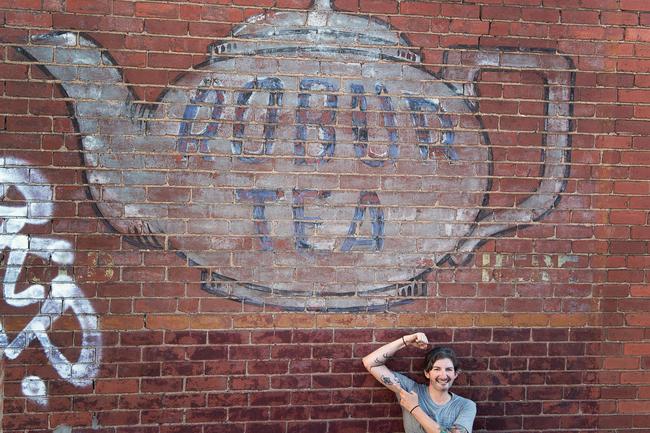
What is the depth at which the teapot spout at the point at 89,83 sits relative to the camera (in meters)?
3.29

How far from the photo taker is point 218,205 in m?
3.41

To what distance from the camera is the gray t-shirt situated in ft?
11.0

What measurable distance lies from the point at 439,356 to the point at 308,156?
4.43 ft

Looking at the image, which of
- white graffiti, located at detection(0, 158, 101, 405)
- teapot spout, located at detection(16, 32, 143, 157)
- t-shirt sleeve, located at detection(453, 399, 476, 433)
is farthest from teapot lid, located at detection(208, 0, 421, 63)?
t-shirt sleeve, located at detection(453, 399, 476, 433)

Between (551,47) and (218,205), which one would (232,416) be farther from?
(551,47)

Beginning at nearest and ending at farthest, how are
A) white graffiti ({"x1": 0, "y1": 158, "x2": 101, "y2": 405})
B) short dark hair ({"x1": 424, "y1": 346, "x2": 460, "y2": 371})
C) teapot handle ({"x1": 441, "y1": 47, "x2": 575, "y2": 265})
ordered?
white graffiti ({"x1": 0, "y1": 158, "x2": 101, "y2": 405}) → short dark hair ({"x1": 424, "y1": 346, "x2": 460, "y2": 371}) → teapot handle ({"x1": 441, "y1": 47, "x2": 575, "y2": 265})

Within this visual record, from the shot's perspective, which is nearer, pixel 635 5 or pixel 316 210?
pixel 316 210

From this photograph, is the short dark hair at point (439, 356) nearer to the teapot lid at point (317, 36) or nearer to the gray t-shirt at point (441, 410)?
the gray t-shirt at point (441, 410)

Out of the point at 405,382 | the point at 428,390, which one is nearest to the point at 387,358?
the point at 405,382

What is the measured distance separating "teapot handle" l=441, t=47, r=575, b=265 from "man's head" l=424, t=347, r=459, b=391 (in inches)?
21.5

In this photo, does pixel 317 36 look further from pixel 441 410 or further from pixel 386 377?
pixel 441 410

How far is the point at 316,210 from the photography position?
346 centimetres

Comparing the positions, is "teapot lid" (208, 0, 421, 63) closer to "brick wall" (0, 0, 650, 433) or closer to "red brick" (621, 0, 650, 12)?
"brick wall" (0, 0, 650, 433)

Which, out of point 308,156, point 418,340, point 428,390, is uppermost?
point 308,156
